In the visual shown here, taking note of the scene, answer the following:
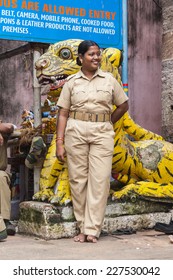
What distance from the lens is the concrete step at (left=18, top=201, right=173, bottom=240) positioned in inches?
206

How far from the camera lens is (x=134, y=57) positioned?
10.6 m

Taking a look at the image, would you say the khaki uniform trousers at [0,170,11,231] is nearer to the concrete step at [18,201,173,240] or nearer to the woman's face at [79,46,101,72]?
the concrete step at [18,201,173,240]

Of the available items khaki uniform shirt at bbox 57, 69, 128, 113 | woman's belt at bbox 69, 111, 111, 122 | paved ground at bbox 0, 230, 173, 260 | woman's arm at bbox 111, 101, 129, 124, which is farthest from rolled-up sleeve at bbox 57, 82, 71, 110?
paved ground at bbox 0, 230, 173, 260

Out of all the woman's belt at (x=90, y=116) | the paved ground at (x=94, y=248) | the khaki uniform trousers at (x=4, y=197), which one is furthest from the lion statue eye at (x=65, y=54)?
the paved ground at (x=94, y=248)

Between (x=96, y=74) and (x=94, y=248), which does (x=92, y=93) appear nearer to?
(x=96, y=74)

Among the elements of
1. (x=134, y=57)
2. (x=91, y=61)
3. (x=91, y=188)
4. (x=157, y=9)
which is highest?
(x=157, y=9)

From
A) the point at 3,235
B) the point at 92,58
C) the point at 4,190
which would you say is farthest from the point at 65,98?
the point at 3,235

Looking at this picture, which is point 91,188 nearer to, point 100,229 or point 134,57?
point 100,229

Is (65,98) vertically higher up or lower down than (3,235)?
higher up

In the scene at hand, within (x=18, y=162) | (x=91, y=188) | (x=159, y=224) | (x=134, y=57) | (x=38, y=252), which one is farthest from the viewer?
(x=134, y=57)

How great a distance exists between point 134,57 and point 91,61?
5.57m

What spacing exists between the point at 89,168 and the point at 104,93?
65 cm

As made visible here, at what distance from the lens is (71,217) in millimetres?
5328

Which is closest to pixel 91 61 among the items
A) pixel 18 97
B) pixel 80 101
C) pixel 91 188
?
pixel 80 101
